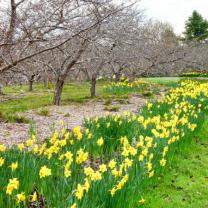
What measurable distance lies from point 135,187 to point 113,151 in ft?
6.75

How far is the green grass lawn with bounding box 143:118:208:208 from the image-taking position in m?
5.18

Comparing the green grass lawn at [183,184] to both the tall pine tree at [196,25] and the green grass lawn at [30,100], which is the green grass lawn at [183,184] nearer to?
the green grass lawn at [30,100]

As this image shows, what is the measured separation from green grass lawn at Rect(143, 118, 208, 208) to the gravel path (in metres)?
1.83

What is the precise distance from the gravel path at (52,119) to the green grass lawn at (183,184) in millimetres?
1829

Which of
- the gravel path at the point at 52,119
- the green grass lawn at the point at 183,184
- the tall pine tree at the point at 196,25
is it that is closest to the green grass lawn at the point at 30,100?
the gravel path at the point at 52,119

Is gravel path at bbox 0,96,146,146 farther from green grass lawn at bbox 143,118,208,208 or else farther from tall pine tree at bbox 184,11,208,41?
tall pine tree at bbox 184,11,208,41

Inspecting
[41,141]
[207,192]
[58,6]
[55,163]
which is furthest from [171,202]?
[58,6]

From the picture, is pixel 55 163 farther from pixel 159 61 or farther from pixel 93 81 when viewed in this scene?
pixel 159 61

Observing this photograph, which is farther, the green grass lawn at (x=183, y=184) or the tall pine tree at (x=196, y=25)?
the tall pine tree at (x=196, y=25)

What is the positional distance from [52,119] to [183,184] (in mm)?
4430

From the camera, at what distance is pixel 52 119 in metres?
9.70

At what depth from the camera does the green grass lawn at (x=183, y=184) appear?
518cm

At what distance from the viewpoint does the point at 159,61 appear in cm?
1791

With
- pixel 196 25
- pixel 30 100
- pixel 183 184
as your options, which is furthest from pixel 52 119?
pixel 196 25
